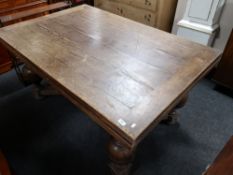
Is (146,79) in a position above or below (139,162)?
above

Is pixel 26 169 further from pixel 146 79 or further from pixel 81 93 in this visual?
pixel 146 79

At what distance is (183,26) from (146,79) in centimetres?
125

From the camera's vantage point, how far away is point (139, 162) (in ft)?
4.37

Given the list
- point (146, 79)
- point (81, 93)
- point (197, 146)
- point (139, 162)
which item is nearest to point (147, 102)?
point (146, 79)

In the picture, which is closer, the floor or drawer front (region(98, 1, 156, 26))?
the floor

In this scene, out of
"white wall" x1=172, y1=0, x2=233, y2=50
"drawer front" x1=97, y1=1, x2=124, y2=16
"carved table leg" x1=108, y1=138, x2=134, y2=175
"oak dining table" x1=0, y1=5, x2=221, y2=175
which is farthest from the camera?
"drawer front" x1=97, y1=1, x2=124, y2=16

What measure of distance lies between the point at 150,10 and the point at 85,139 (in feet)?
4.73

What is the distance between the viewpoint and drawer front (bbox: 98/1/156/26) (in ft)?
6.94

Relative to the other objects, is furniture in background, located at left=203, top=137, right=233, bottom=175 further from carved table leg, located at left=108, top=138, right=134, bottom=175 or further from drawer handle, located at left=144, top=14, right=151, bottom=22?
drawer handle, located at left=144, top=14, right=151, bottom=22

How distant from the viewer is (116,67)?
985 mm

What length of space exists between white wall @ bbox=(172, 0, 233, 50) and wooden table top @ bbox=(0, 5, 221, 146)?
909mm

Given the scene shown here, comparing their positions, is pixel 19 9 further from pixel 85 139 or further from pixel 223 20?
pixel 223 20

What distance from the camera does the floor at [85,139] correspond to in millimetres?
1313

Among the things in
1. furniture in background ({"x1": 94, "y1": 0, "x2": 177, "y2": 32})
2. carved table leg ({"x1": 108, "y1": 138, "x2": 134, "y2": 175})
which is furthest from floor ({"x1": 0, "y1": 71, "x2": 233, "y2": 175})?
furniture in background ({"x1": 94, "y1": 0, "x2": 177, "y2": 32})
